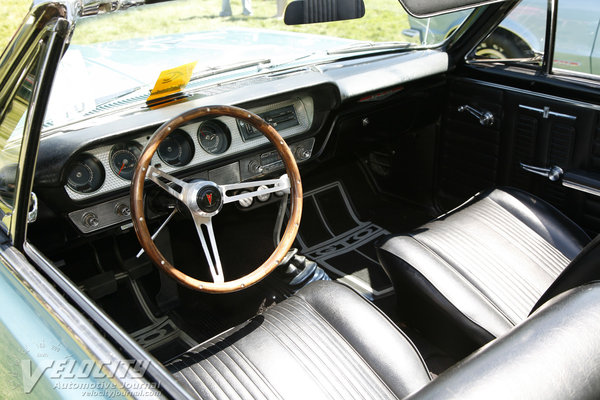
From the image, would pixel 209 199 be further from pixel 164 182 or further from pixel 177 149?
pixel 177 149

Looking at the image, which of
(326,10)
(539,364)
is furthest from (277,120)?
(539,364)

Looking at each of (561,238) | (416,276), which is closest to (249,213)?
(416,276)

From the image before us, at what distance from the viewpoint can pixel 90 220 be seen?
2.14m

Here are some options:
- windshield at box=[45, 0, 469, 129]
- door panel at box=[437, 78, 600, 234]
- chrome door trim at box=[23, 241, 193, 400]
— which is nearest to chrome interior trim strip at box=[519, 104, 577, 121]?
door panel at box=[437, 78, 600, 234]

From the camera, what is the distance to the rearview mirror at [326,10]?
2029 mm

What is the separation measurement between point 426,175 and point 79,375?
2.66 meters

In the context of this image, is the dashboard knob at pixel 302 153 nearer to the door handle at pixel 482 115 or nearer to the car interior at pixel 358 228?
the car interior at pixel 358 228

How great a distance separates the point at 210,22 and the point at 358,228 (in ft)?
4.83

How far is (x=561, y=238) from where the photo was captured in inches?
89.2

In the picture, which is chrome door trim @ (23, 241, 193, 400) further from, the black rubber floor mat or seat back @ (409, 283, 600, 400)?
the black rubber floor mat

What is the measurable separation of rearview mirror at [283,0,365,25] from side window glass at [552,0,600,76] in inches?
44.0

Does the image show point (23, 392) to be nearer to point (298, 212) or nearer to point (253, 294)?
point (298, 212)

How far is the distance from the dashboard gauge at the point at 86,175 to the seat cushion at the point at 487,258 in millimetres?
1068

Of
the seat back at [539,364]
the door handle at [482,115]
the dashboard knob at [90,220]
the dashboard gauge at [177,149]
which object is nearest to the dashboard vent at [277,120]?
the dashboard gauge at [177,149]
